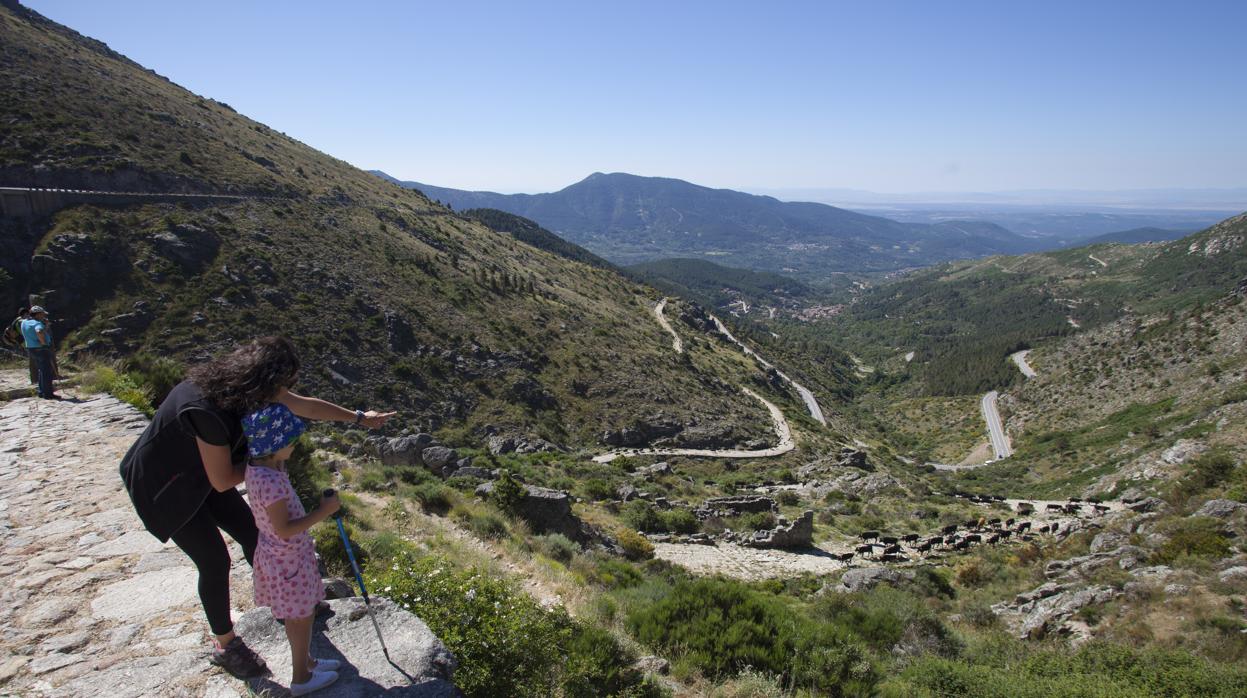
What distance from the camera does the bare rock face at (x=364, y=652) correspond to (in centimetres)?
390

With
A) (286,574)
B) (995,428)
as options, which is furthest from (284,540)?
(995,428)

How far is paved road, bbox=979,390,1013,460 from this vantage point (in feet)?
195

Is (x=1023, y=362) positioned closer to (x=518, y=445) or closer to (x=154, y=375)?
(x=518, y=445)

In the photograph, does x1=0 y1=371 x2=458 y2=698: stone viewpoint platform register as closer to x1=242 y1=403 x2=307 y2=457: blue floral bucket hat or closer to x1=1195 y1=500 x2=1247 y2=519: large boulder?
x1=242 y1=403 x2=307 y2=457: blue floral bucket hat

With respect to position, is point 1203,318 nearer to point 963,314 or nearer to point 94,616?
point 94,616

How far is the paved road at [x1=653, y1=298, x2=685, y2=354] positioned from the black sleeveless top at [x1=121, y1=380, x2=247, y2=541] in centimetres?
5836

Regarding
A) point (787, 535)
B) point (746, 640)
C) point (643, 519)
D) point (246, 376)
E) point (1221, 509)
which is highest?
point (246, 376)

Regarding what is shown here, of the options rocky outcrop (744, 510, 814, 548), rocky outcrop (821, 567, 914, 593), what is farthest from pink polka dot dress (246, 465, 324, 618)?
rocky outcrop (744, 510, 814, 548)

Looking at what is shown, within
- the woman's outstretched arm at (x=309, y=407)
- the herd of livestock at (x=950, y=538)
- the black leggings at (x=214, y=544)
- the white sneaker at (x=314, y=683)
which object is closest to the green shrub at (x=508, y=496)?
the black leggings at (x=214, y=544)

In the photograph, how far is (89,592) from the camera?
510cm

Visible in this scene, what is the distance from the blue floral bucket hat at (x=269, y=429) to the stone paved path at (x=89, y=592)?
A: 1992mm

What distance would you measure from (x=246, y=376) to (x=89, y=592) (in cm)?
367

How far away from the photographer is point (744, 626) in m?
7.26

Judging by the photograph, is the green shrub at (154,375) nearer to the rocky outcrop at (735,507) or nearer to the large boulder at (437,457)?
the large boulder at (437,457)
